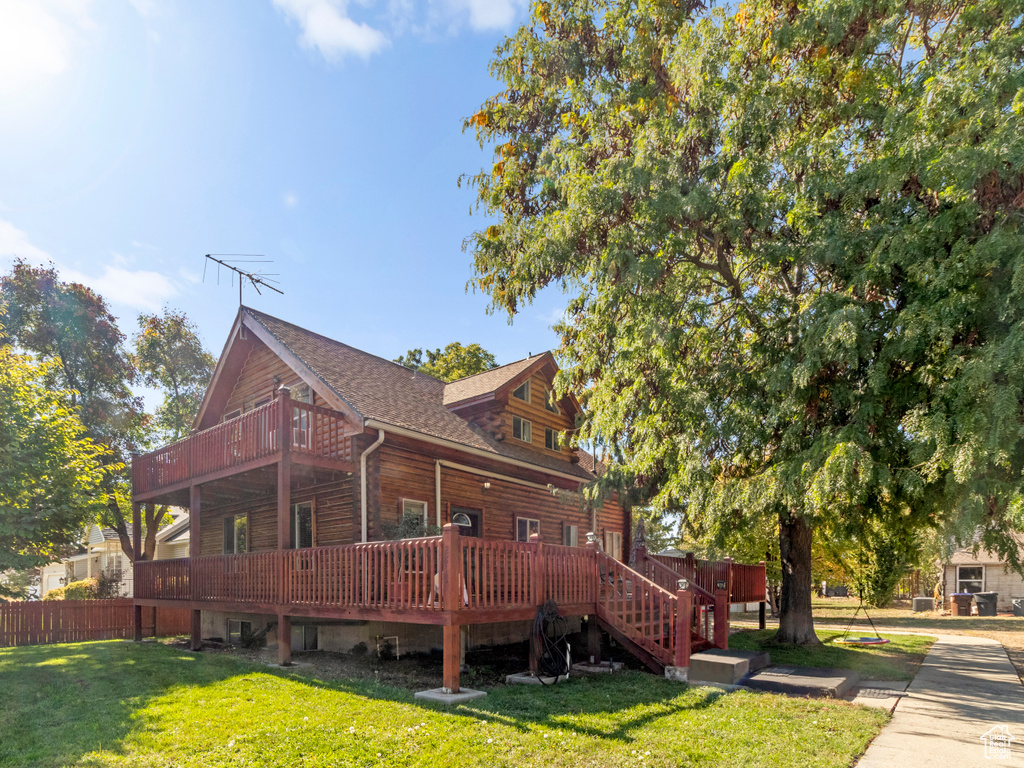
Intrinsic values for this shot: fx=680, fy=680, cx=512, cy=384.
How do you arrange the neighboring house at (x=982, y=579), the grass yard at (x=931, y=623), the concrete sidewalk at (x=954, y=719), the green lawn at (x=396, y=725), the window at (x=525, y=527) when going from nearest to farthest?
the green lawn at (x=396, y=725) < the concrete sidewalk at (x=954, y=719) < the window at (x=525, y=527) < the grass yard at (x=931, y=623) < the neighboring house at (x=982, y=579)

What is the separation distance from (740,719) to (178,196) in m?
12.3

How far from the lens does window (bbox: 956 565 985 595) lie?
1206 inches

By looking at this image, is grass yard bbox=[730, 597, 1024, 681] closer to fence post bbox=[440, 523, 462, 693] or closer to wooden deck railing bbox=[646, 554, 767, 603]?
wooden deck railing bbox=[646, 554, 767, 603]

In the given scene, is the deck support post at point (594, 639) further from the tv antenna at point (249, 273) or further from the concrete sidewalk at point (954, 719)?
the tv antenna at point (249, 273)

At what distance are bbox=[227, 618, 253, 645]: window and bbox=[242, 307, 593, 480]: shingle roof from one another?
5935mm

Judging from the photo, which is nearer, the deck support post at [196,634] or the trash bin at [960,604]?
the deck support post at [196,634]

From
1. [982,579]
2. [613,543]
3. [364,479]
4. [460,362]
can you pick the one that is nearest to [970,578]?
[982,579]

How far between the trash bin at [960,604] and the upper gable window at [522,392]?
2127cm

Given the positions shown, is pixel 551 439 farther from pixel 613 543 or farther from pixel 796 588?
pixel 796 588

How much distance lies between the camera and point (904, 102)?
9.49 metres

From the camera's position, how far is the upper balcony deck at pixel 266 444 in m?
12.4

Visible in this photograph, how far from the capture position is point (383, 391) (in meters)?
15.9

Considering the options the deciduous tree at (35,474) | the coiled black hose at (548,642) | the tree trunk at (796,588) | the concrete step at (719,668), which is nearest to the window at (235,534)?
the deciduous tree at (35,474)

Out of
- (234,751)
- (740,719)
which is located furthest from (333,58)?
(740,719)
